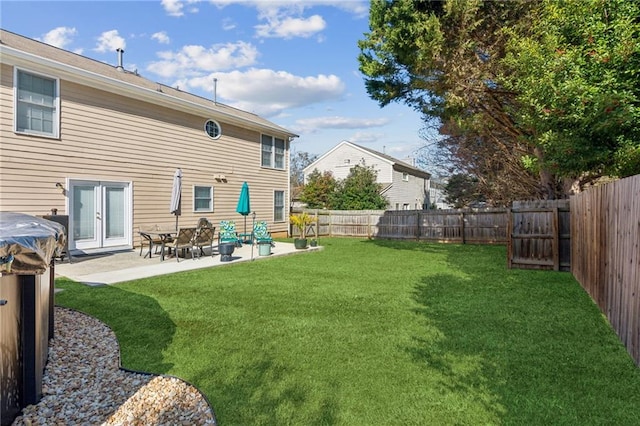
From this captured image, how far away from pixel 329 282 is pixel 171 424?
4.75 metres

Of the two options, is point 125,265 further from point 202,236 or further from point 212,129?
point 212,129

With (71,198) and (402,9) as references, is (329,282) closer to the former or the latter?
(402,9)

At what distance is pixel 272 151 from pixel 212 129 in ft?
11.4

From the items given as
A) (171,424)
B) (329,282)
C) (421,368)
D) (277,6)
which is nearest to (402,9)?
(277,6)

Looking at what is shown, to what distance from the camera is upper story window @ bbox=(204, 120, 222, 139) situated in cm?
1346

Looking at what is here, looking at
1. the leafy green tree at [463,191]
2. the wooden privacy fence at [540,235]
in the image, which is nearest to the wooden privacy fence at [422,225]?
the leafy green tree at [463,191]

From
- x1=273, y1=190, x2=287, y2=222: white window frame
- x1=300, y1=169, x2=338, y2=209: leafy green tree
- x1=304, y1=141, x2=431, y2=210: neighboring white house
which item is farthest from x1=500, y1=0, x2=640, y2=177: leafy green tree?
x1=304, y1=141, x2=431, y2=210: neighboring white house

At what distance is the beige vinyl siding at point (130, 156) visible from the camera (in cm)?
850

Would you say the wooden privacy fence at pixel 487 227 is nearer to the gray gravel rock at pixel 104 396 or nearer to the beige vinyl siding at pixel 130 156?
the beige vinyl siding at pixel 130 156

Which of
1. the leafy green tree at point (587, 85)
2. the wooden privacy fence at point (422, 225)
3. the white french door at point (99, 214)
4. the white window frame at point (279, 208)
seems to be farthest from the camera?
the white window frame at point (279, 208)

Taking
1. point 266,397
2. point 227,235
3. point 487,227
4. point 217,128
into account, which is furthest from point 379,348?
point 487,227

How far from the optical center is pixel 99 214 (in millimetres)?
10094

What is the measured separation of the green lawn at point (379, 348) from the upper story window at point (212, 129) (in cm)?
765

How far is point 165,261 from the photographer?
940 centimetres
